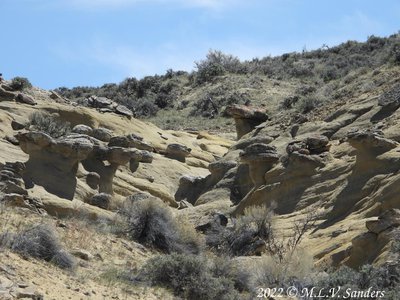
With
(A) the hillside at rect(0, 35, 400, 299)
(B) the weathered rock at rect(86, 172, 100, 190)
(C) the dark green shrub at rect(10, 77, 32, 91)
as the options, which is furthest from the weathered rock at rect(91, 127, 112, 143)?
(C) the dark green shrub at rect(10, 77, 32, 91)

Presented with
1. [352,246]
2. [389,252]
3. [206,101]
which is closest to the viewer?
[389,252]

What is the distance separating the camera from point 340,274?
454 inches

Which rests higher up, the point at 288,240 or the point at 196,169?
the point at 196,169

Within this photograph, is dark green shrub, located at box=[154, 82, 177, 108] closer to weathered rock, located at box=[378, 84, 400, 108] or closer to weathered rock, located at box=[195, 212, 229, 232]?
weathered rock, located at box=[378, 84, 400, 108]

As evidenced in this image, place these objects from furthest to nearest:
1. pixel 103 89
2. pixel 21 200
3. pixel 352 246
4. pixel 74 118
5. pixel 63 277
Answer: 1. pixel 103 89
2. pixel 74 118
3. pixel 21 200
4. pixel 352 246
5. pixel 63 277

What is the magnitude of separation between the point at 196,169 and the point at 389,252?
1655 cm

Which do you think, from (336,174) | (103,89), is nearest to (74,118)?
(336,174)

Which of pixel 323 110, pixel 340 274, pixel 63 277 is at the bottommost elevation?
pixel 63 277

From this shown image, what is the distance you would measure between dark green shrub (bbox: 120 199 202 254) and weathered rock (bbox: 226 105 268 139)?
13123 millimetres

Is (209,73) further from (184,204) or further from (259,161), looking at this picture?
(259,161)

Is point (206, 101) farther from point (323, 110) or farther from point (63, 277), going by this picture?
point (63, 277)

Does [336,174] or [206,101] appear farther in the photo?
[206,101]

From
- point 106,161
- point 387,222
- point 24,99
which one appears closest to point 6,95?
point 24,99

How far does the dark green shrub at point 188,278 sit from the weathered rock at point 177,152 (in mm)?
16680
